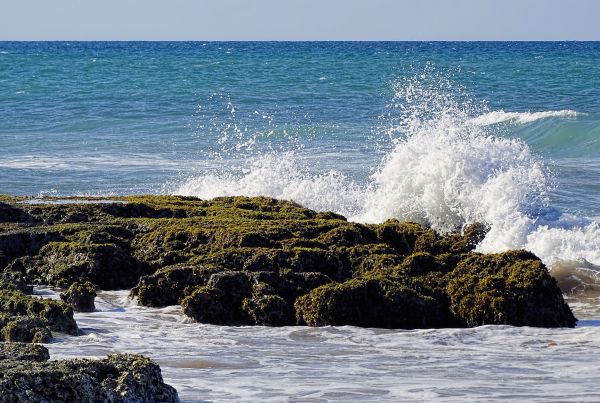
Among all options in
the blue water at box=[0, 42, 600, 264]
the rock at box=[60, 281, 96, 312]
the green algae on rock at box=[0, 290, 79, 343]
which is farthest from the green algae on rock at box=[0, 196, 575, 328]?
the blue water at box=[0, 42, 600, 264]

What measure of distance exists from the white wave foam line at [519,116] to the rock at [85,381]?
18887 millimetres

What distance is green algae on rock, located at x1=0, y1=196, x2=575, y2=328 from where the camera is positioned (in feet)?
25.0

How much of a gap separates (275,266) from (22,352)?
2.91 m

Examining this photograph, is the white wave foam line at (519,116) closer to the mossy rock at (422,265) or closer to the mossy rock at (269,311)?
the mossy rock at (422,265)

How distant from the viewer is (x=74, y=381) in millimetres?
4977

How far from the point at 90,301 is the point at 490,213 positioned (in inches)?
201

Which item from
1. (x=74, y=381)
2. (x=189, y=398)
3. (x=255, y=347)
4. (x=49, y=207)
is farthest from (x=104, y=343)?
(x=49, y=207)

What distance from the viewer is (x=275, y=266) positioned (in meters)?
8.15

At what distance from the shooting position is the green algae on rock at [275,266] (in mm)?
7617

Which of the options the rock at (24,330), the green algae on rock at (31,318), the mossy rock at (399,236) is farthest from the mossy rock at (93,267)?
the mossy rock at (399,236)

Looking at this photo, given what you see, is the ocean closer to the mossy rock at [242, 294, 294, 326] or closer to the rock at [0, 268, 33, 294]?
the mossy rock at [242, 294, 294, 326]

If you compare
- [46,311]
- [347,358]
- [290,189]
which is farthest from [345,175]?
[347,358]

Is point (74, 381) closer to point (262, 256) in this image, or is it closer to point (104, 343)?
point (104, 343)

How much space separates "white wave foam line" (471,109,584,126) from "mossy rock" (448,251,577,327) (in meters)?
16.1
